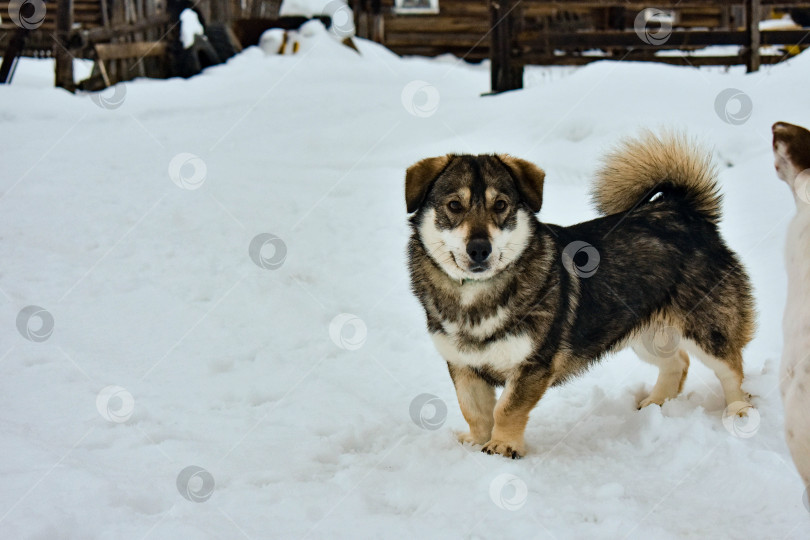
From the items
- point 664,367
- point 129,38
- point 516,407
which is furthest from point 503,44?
point 516,407

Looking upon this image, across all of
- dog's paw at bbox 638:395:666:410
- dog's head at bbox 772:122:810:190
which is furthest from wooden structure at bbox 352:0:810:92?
dog's head at bbox 772:122:810:190

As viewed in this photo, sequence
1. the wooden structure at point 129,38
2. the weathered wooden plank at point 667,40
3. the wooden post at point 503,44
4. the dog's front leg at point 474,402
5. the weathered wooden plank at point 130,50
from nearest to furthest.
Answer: the dog's front leg at point 474,402 < the weathered wooden plank at point 667,40 < the wooden post at point 503,44 < the wooden structure at point 129,38 < the weathered wooden plank at point 130,50

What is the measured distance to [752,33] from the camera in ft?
31.0

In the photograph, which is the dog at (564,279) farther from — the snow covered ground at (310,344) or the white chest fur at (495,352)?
the snow covered ground at (310,344)

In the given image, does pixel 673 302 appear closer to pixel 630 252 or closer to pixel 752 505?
pixel 630 252

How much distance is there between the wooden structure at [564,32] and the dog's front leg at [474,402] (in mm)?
6348

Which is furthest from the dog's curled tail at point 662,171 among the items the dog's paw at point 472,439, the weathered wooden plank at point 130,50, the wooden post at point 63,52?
the weathered wooden plank at point 130,50

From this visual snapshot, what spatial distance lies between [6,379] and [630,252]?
3210 millimetres

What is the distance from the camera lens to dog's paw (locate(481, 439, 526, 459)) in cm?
358

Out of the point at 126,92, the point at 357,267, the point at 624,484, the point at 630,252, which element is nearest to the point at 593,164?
the point at 357,267

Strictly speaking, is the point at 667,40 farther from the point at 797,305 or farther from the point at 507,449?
the point at 797,305

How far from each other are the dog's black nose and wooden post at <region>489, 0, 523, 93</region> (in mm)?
7219

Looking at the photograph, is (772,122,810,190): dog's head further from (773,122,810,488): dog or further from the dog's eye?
the dog's eye

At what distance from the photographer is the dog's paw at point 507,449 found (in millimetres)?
3582
